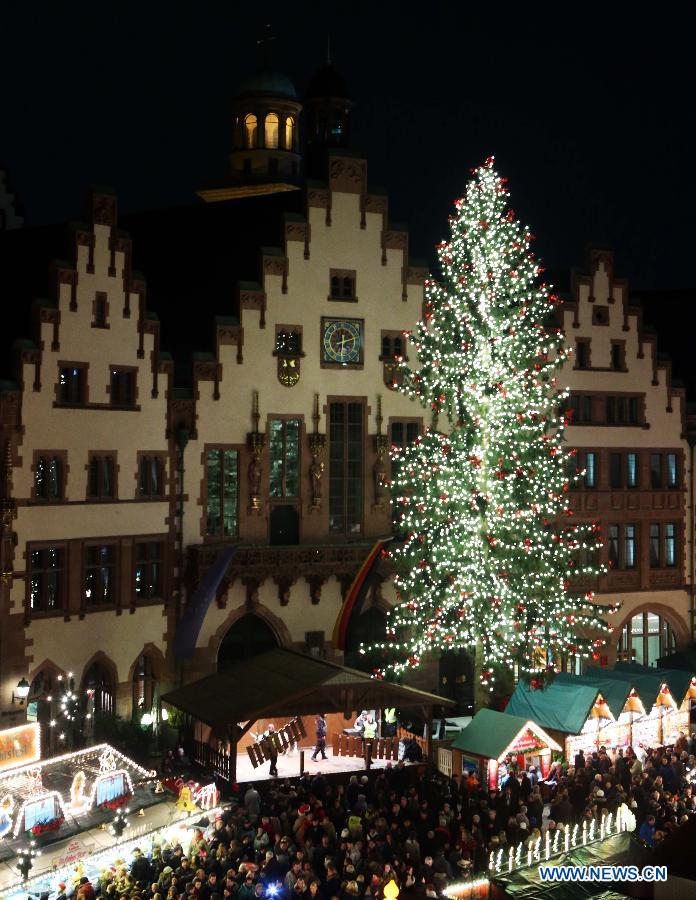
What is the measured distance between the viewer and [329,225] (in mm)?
46750

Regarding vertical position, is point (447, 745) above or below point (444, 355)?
below

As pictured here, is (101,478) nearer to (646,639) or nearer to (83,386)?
(83,386)

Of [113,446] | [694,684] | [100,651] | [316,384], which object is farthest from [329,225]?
[694,684]

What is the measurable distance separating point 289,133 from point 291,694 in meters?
46.0

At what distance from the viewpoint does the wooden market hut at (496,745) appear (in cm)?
3666

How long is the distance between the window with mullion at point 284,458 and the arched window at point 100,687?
26.5 ft

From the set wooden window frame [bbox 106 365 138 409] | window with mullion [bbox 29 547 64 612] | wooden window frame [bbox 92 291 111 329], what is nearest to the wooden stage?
window with mullion [bbox 29 547 64 612]

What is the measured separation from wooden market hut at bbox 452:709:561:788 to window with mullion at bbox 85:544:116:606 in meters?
11.4

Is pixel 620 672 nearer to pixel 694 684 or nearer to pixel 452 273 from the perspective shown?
pixel 694 684

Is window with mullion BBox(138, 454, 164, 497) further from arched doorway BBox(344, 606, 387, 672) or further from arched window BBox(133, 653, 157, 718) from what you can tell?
arched doorway BBox(344, 606, 387, 672)

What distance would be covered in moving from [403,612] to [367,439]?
7534mm

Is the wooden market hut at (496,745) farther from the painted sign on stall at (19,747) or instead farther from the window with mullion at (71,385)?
the window with mullion at (71,385)

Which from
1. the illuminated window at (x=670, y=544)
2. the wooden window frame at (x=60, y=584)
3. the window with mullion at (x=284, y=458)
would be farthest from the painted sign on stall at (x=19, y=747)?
the illuminated window at (x=670, y=544)

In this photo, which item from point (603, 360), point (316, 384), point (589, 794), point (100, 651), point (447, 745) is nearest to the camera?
point (589, 794)
